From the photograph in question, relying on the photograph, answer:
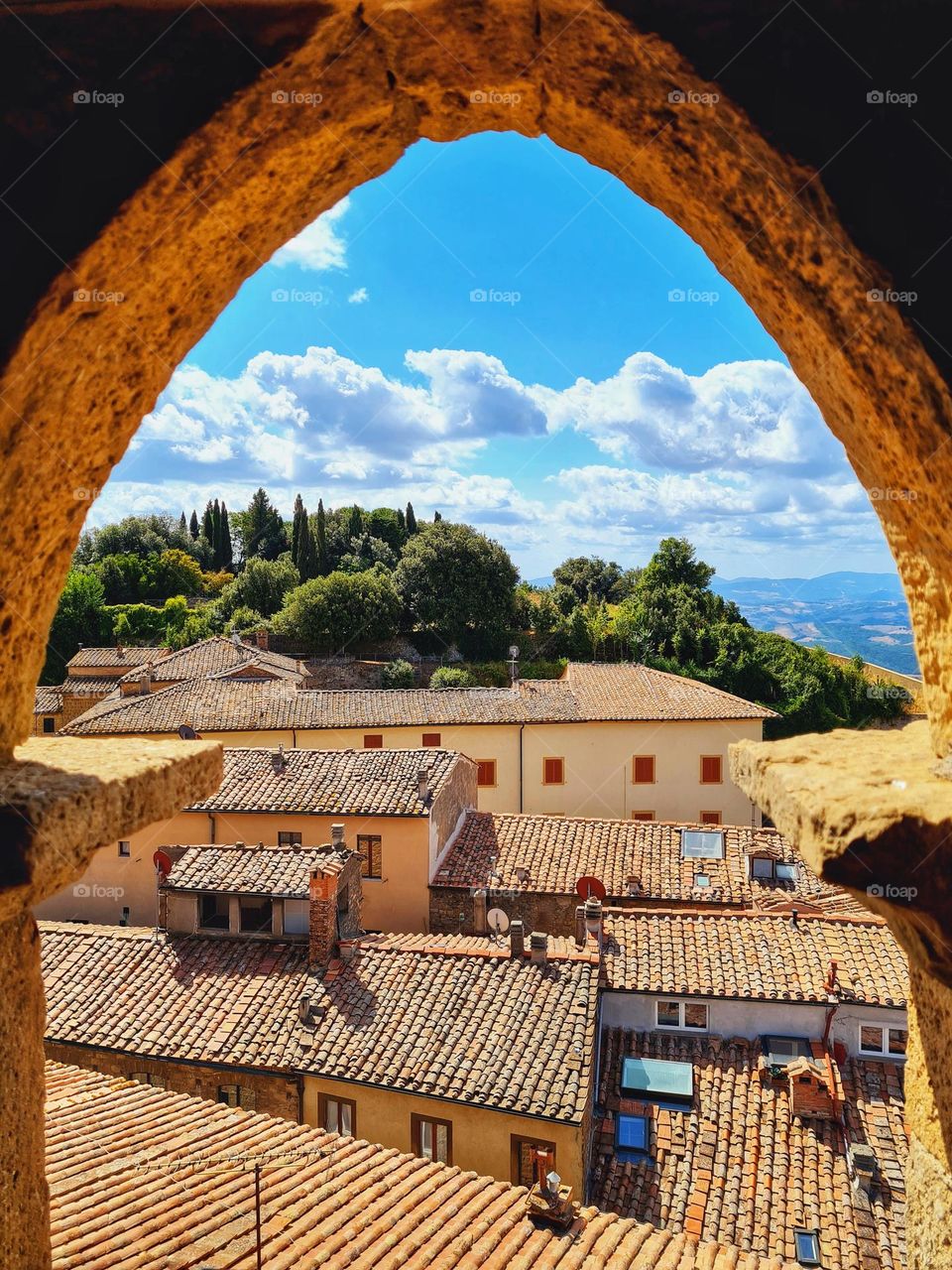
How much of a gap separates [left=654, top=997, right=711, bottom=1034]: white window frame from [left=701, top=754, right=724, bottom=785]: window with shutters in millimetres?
15203

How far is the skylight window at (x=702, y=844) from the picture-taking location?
19.0 metres

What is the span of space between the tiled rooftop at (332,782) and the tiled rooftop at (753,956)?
19.1 ft

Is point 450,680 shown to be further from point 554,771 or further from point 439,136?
point 439,136

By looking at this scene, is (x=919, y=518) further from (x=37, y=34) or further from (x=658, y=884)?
(x=658, y=884)

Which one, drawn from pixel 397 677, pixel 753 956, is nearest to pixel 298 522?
pixel 397 677

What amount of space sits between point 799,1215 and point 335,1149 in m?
5.99

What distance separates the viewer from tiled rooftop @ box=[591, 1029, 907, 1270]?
991 cm

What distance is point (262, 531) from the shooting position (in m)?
76.0

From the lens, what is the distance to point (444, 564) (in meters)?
48.8

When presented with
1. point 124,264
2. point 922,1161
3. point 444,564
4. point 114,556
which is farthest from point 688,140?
point 114,556

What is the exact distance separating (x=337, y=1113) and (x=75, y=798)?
11672mm

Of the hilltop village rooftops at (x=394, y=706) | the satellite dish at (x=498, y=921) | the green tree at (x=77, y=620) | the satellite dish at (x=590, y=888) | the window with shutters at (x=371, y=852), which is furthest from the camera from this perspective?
the green tree at (x=77, y=620)

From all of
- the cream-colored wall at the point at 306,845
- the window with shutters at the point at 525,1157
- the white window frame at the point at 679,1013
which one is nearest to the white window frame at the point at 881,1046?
the white window frame at the point at 679,1013

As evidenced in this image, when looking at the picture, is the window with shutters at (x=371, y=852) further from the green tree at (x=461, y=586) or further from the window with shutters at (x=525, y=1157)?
the green tree at (x=461, y=586)
